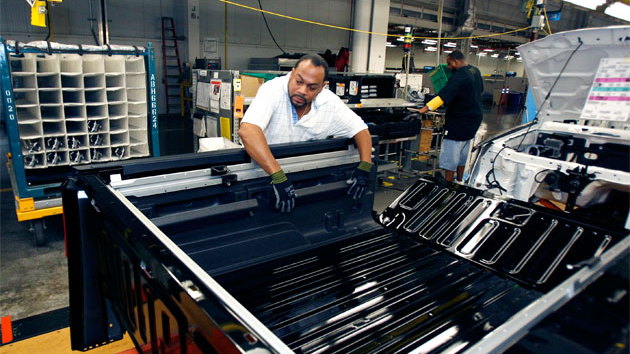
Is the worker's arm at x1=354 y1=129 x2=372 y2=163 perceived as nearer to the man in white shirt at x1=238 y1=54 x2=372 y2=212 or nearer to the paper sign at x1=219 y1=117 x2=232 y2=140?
the man in white shirt at x1=238 y1=54 x2=372 y2=212

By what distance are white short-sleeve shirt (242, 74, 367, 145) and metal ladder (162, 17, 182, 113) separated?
9312 mm

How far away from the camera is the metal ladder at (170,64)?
10891mm

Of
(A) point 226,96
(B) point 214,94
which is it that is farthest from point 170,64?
(A) point 226,96

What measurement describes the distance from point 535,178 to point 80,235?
3.08 metres

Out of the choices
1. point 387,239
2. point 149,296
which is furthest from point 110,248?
point 387,239

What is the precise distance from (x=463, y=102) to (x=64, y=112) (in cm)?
456

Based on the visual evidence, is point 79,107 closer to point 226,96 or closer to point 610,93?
point 226,96

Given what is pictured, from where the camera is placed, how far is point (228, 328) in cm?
80

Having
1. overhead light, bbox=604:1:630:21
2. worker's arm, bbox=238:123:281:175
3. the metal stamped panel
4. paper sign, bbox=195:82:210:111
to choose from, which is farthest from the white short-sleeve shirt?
overhead light, bbox=604:1:630:21

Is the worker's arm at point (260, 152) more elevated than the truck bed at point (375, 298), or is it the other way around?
the worker's arm at point (260, 152)

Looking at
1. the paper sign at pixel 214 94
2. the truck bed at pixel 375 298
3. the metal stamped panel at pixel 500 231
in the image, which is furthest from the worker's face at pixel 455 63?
the truck bed at pixel 375 298

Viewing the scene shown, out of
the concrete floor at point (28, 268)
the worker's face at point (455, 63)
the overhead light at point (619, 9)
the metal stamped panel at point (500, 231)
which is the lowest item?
the concrete floor at point (28, 268)

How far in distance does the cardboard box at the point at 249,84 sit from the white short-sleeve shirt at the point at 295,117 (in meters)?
2.86

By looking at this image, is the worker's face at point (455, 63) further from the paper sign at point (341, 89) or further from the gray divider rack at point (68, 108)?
the gray divider rack at point (68, 108)
